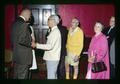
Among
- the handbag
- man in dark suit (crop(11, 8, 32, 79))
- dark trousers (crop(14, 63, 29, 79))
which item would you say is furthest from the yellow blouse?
dark trousers (crop(14, 63, 29, 79))

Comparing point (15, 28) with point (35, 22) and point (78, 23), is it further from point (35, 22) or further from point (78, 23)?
point (78, 23)

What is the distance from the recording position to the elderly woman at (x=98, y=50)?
4957 millimetres

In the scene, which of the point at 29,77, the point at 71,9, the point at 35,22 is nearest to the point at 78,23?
the point at 71,9

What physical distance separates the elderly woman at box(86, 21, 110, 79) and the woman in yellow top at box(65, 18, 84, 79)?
15cm

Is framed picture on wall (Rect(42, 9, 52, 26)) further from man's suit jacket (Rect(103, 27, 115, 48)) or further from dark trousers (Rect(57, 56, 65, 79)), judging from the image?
man's suit jacket (Rect(103, 27, 115, 48))

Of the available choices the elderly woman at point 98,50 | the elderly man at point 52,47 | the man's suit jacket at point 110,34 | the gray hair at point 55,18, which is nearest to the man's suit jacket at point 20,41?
the elderly man at point 52,47

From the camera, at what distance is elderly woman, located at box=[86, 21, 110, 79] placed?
496cm

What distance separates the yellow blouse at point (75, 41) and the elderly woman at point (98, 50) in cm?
14

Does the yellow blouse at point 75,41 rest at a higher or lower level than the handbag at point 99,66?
higher

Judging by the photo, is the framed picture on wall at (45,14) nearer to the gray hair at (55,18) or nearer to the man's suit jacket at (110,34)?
the gray hair at (55,18)

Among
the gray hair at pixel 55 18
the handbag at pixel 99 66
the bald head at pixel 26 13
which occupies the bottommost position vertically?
the handbag at pixel 99 66

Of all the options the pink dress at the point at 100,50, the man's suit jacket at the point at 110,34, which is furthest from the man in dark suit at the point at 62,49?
the man's suit jacket at the point at 110,34

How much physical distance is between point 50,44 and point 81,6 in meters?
0.62

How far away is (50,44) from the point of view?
4.98 m
